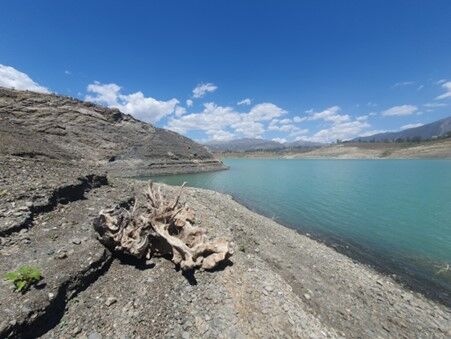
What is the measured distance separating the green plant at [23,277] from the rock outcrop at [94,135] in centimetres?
3408

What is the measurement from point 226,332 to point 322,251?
9.81m

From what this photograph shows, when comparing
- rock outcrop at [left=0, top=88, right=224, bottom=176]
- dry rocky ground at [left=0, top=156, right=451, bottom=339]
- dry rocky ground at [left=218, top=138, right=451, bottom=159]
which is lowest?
dry rocky ground at [left=218, top=138, right=451, bottom=159]

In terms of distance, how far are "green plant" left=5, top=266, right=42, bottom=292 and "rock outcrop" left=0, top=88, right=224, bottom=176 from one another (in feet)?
112

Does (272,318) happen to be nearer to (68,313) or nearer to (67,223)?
(68,313)

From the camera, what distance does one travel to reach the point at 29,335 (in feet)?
17.7

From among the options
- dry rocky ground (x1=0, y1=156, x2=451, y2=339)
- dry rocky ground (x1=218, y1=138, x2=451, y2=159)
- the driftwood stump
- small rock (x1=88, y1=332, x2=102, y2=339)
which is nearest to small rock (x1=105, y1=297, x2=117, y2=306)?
dry rocky ground (x1=0, y1=156, x2=451, y2=339)

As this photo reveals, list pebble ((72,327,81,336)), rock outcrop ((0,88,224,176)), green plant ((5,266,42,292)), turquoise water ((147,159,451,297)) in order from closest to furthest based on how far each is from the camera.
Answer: pebble ((72,327,81,336)), green plant ((5,266,42,292)), turquoise water ((147,159,451,297)), rock outcrop ((0,88,224,176))

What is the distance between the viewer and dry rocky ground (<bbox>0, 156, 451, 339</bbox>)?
6168 millimetres

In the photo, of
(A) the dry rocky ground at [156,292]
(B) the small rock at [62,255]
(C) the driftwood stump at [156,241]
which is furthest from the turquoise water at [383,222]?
(B) the small rock at [62,255]

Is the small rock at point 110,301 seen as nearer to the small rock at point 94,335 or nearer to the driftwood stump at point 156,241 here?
the small rock at point 94,335

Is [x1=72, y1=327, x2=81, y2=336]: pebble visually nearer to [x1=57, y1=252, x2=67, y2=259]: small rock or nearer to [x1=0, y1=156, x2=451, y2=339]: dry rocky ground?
[x1=0, y1=156, x2=451, y2=339]: dry rocky ground

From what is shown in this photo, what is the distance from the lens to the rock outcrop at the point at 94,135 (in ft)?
166

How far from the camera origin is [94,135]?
60219 mm

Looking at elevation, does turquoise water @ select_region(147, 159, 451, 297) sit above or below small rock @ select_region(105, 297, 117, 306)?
below
